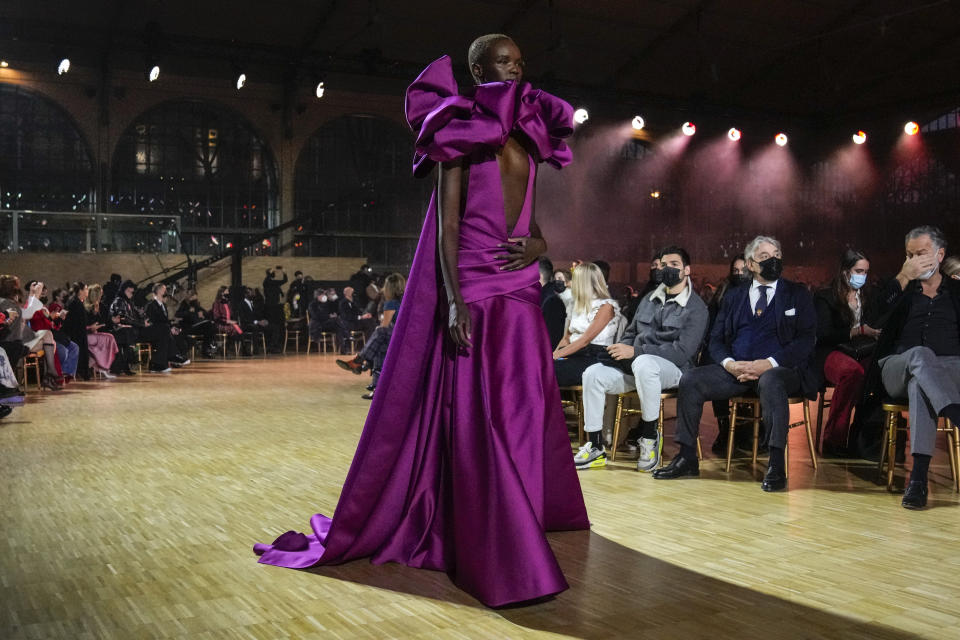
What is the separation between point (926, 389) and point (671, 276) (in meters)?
1.42

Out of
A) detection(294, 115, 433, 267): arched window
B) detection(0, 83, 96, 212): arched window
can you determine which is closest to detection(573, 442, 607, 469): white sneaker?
detection(294, 115, 433, 267): arched window

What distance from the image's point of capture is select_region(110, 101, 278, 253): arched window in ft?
60.1

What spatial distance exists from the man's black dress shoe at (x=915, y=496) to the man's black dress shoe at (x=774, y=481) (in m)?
0.52

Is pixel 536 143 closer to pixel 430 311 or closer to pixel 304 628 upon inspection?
pixel 430 311

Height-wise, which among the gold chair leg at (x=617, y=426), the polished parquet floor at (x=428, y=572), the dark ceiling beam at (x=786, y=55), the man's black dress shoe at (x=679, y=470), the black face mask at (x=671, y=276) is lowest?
the polished parquet floor at (x=428, y=572)

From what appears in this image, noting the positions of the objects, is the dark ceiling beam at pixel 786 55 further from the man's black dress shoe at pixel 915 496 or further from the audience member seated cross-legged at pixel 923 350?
the man's black dress shoe at pixel 915 496

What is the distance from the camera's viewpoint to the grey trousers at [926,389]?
152 inches

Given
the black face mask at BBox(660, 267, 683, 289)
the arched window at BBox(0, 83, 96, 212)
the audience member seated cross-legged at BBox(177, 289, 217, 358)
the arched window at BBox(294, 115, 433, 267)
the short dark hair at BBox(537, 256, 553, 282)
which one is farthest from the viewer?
the arched window at BBox(294, 115, 433, 267)

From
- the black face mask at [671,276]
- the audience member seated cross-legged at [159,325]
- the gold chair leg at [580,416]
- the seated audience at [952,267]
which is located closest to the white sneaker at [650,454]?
the gold chair leg at [580,416]

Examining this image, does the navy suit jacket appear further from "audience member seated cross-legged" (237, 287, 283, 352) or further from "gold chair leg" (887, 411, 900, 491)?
"audience member seated cross-legged" (237, 287, 283, 352)

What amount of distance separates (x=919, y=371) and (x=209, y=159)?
682 inches

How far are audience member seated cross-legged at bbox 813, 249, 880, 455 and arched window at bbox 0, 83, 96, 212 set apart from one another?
16068mm

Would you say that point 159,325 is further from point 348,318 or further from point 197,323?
point 348,318

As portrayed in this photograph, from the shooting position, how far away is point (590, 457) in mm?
4734
